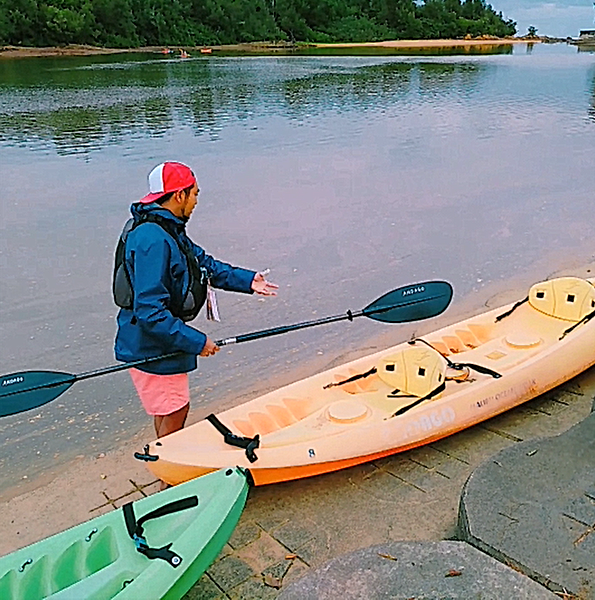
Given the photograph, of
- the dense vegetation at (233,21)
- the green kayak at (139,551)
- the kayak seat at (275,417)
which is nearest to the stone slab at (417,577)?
the green kayak at (139,551)

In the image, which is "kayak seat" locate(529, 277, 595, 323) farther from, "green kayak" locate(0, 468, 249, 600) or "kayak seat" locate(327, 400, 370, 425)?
"green kayak" locate(0, 468, 249, 600)

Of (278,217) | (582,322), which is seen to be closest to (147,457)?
(582,322)

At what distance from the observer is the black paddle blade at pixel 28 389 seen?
2949 mm

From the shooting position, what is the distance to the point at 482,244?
6918mm

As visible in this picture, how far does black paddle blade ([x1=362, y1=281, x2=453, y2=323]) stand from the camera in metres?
3.74

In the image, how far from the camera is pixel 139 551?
2.27 m

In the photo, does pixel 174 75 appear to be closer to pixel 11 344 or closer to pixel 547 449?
pixel 11 344

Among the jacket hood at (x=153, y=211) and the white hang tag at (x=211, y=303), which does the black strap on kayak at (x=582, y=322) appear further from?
the jacket hood at (x=153, y=211)

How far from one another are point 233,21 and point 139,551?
64.8 m

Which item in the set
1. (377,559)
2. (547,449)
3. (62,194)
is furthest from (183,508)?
(62,194)

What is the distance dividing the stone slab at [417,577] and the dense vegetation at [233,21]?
49712mm

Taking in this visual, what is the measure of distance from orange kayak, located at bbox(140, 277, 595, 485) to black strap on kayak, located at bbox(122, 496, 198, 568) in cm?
45

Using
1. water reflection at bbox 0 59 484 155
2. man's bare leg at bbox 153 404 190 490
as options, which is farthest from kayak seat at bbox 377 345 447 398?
water reflection at bbox 0 59 484 155

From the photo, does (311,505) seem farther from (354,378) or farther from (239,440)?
(354,378)
